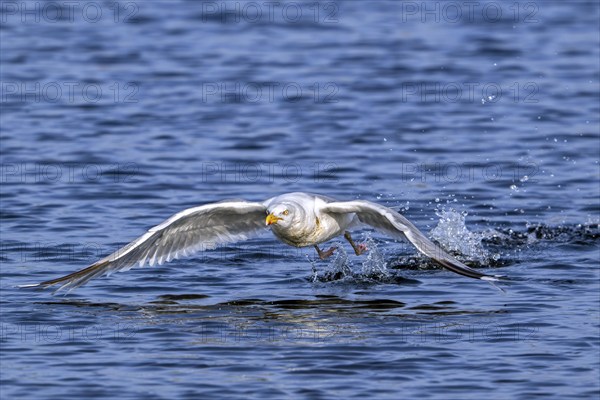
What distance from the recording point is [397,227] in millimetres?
10930

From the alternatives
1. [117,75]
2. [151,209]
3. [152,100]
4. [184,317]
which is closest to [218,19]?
[117,75]

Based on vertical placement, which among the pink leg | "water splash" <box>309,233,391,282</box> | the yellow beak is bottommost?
"water splash" <box>309,233,391,282</box>

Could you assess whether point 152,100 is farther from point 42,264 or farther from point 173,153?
point 42,264

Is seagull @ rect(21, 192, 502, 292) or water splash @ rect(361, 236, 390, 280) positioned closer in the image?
seagull @ rect(21, 192, 502, 292)

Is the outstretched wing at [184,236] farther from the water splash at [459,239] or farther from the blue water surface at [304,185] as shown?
the water splash at [459,239]

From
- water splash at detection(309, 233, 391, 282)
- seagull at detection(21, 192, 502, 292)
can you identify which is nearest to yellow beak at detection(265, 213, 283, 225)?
seagull at detection(21, 192, 502, 292)

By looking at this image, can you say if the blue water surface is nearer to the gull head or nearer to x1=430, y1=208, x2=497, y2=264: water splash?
x1=430, y1=208, x2=497, y2=264: water splash

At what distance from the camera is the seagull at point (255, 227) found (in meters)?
11.3

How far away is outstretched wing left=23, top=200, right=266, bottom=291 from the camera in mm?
11508

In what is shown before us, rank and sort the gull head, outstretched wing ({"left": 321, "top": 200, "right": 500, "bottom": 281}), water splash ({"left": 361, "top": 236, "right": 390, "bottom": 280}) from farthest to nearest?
water splash ({"left": 361, "top": 236, "right": 390, "bottom": 280}), the gull head, outstretched wing ({"left": 321, "top": 200, "right": 500, "bottom": 281})

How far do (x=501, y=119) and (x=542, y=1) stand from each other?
1046 cm

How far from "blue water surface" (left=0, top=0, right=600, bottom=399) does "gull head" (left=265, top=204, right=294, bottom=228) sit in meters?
0.77

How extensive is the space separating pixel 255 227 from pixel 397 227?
6.61 feet

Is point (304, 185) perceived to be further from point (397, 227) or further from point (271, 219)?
point (397, 227)
